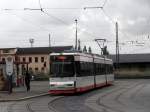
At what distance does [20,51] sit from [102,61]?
10345cm

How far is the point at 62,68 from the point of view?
114ft

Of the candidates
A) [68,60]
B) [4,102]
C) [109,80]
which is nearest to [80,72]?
[68,60]

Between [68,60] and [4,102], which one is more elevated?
[68,60]

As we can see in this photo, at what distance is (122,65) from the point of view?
107125mm

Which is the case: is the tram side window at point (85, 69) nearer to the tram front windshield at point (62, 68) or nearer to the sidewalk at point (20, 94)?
the tram front windshield at point (62, 68)

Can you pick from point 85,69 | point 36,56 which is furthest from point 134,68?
point 85,69

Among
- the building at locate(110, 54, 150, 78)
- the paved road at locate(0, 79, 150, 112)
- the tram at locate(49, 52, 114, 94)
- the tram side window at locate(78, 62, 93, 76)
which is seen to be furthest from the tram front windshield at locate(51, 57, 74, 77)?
the building at locate(110, 54, 150, 78)

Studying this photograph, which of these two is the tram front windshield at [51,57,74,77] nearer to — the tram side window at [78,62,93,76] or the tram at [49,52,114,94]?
the tram at [49,52,114,94]

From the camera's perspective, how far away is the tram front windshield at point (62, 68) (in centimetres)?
3441

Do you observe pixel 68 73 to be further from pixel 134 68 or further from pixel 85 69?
pixel 134 68

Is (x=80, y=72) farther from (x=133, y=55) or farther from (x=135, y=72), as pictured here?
(x=133, y=55)

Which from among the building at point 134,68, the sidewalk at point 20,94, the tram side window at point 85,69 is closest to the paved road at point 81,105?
the sidewalk at point 20,94

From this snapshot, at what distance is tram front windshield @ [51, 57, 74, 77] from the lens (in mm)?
34406

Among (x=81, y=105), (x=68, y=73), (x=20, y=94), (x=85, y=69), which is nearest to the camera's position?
(x=81, y=105)
